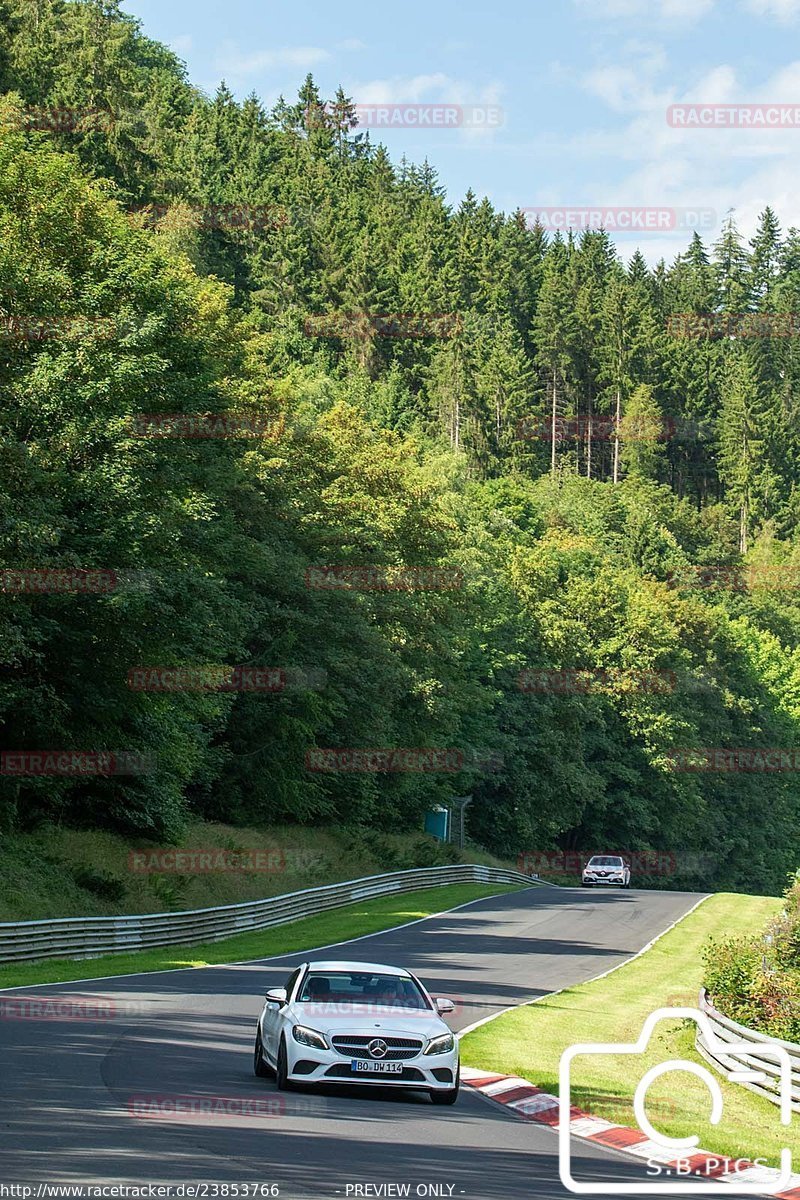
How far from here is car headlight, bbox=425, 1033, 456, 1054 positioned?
1416cm

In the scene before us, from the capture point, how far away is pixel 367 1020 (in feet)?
47.2

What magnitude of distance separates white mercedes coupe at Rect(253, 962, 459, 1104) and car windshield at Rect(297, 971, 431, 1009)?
24 millimetres

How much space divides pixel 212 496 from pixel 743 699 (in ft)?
212

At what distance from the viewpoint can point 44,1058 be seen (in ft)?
50.2

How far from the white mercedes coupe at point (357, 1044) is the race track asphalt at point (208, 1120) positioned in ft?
0.79

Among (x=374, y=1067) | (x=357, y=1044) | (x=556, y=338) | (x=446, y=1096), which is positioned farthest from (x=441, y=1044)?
(x=556, y=338)

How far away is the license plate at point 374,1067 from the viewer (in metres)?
14.0

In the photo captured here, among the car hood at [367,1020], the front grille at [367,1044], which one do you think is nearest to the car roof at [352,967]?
the car hood at [367,1020]

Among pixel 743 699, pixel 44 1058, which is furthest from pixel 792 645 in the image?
pixel 44 1058

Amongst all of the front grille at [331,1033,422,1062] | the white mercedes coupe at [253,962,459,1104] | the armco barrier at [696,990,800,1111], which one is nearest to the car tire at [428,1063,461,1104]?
the white mercedes coupe at [253,962,459,1104]

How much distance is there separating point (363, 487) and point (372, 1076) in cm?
5082

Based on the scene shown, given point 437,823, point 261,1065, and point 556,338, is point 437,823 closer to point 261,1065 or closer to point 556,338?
point 261,1065

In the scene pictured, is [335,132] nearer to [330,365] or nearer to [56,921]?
[330,365]

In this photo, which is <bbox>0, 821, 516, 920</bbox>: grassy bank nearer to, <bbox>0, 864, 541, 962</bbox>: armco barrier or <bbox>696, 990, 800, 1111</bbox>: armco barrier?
<bbox>0, 864, 541, 962</bbox>: armco barrier
